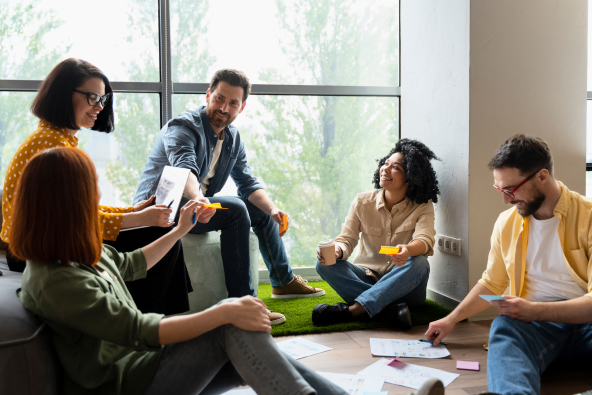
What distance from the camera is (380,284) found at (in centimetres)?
243

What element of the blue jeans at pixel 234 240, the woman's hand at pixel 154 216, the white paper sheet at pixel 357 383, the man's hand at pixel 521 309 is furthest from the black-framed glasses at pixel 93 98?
the man's hand at pixel 521 309

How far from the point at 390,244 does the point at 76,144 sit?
5.70 feet

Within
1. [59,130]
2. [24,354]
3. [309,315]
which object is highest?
[59,130]

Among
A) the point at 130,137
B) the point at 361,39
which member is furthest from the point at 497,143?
the point at 130,137

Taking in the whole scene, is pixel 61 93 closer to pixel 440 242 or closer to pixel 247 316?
pixel 247 316

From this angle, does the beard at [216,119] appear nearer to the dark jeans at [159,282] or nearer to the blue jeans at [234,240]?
the blue jeans at [234,240]

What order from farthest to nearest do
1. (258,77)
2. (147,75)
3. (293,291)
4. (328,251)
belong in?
(258,77)
(147,75)
(293,291)
(328,251)

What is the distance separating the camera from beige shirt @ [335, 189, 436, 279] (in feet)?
8.64

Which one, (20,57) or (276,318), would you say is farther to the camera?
(20,57)

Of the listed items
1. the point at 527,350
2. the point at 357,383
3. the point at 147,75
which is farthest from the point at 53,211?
the point at 147,75

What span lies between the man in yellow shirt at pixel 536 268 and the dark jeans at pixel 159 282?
1100 mm

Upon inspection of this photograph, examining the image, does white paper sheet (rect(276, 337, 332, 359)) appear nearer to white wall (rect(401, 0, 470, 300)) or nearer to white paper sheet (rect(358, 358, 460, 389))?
white paper sheet (rect(358, 358, 460, 389))

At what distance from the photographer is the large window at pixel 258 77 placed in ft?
10.0

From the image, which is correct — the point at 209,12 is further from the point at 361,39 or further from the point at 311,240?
the point at 311,240
